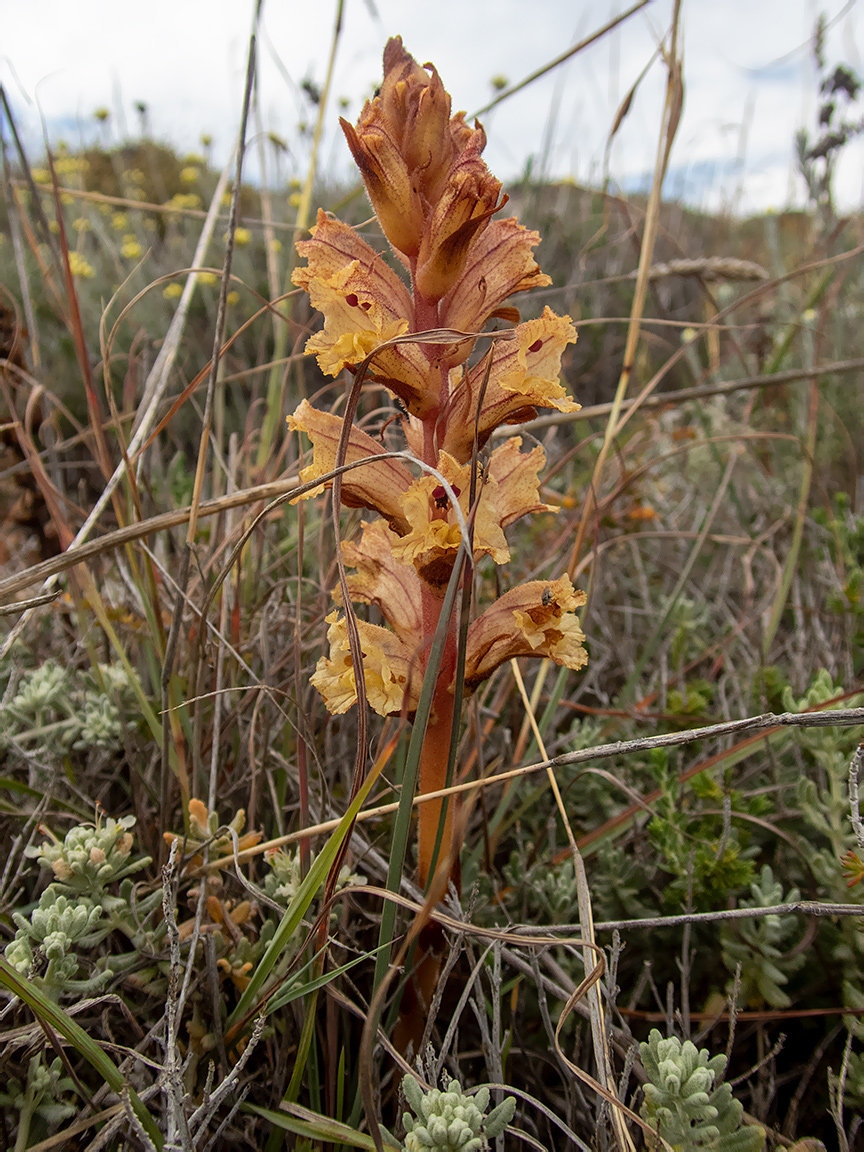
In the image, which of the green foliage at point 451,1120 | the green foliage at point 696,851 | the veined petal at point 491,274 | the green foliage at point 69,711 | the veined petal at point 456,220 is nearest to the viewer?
the green foliage at point 451,1120

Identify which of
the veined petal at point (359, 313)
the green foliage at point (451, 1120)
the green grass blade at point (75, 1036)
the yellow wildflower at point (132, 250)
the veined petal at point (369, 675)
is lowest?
the green foliage at point (451, 1120)

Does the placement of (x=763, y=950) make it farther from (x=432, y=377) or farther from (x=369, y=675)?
(x=432, y=377)

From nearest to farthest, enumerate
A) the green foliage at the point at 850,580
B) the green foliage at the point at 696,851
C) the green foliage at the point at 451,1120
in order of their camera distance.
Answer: the green foliage at the point at 451,1120, the green foliage at the point at 696,851, the green foliage at the point at 850,580

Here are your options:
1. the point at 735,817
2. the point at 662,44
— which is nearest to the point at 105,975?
the point at 735,817

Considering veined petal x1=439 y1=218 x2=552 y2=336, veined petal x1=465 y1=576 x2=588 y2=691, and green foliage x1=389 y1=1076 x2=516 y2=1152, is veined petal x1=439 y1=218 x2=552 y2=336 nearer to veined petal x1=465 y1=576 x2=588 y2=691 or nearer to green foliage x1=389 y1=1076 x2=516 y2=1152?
veined petal x1=465 y1=576 x2=588 y2=691

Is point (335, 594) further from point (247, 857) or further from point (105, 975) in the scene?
point (105, 975)

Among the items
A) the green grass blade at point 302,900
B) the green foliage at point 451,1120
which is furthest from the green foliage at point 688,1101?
the green grass blade at point 302,900

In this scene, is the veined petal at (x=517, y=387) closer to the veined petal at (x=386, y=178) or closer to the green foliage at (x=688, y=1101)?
the veined petal at (x=386, y=178)
